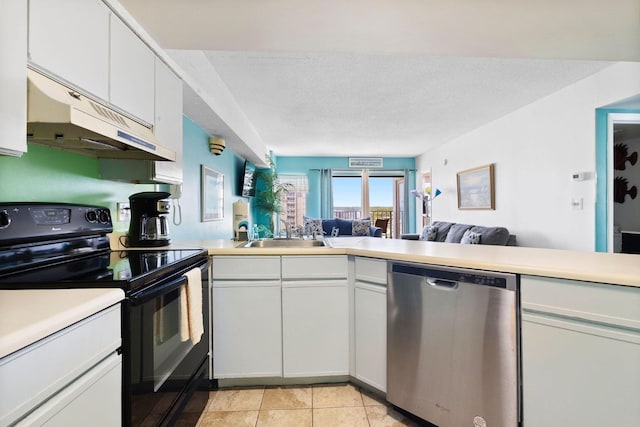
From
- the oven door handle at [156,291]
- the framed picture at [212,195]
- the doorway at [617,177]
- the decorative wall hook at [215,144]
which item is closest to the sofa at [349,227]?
the framed picture at [212,195]

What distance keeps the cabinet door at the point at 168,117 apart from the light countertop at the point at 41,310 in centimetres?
99

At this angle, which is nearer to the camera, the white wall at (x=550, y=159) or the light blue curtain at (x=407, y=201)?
the white wall at (x=550, y=159)

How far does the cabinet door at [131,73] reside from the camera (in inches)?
52.3

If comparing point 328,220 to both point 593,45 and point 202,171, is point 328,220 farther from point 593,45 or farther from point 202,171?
point 593,45

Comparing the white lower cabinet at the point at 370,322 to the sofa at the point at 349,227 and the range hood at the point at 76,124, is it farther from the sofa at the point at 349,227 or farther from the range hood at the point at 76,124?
the sofa at the point at 349,227

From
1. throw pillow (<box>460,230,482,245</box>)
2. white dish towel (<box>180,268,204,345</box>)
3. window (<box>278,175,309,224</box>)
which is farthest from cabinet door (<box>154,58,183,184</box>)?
window (<box>278,175,309,224</box>)

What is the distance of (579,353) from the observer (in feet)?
3.70

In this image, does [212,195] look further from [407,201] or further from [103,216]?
[407,201]

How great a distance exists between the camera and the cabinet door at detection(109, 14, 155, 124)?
52.3 inches

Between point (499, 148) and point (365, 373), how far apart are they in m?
3.93

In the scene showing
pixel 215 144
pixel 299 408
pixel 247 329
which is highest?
pixel 215 144

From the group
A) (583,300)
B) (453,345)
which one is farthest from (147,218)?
(583,300)

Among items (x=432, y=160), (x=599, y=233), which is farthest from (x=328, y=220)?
(x=599, y=233)

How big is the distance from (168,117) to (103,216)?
2.30ft
